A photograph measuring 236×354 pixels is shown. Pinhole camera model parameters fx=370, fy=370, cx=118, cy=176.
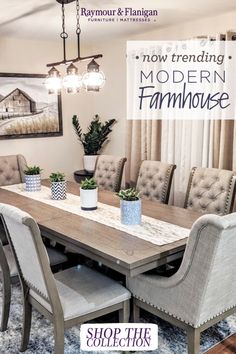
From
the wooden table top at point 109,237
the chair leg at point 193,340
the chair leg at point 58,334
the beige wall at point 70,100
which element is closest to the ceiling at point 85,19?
the beige wall at point 70,100

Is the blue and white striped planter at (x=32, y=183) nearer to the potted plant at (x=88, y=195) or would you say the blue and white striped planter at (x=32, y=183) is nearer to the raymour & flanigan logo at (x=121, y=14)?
the potted plant at (x=88, y=195)

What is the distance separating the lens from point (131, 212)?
244 centimetres

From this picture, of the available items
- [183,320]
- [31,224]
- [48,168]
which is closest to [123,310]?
[183,320]

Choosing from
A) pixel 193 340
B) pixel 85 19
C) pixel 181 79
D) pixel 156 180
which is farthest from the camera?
pixel 181 79

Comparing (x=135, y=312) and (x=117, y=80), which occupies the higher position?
(x=117, y=80)

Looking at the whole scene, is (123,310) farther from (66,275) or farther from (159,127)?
(159,127)

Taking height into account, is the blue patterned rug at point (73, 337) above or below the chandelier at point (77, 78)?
below

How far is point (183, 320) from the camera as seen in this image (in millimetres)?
1938

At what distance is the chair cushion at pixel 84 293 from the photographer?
78.1 inches

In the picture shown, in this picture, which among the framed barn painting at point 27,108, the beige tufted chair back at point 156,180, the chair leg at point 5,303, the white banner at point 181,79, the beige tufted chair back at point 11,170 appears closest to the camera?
the chair leg at point 5,303

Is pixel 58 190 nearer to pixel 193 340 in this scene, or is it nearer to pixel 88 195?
pixel 88 195

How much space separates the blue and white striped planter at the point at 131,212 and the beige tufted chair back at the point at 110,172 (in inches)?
52.2

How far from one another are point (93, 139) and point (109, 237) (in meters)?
3.11

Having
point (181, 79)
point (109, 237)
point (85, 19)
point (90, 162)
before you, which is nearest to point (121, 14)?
point (85, 19)
